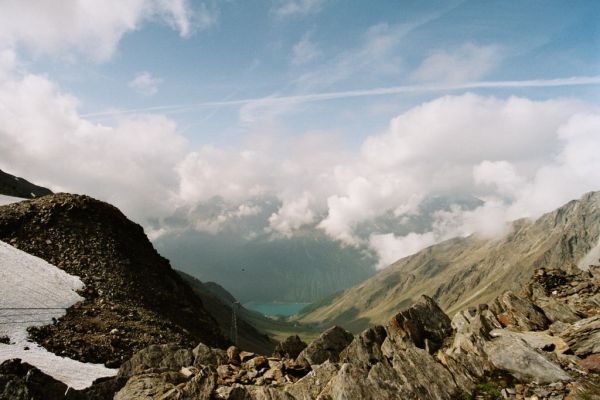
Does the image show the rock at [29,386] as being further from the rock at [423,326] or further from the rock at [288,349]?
the rock at [423,326]

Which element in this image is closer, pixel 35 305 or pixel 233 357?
pixel 233 357

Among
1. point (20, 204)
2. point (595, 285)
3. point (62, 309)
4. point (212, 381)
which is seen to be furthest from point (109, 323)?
point (595, 285)

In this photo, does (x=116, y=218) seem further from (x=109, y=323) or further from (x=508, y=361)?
(x=508, y=361)

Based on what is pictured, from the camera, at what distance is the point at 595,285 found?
3862 centimetres

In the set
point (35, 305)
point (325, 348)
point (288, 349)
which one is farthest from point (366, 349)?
point (35, 305)

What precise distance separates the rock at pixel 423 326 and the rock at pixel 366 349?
39.9 inches

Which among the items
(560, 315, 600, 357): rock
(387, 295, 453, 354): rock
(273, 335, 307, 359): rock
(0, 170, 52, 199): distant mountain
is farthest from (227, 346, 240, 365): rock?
(0, 170, 52, 199): distant mountain

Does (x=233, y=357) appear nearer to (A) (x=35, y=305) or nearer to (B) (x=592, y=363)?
(B) (x=592, y=363)

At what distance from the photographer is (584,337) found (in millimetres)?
23141

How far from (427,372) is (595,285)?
2817 cm

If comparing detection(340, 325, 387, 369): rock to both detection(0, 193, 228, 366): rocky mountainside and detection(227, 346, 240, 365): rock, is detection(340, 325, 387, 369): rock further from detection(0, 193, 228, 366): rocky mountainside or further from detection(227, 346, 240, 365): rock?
detection(0, 193, 228, 366): rocky mountainside

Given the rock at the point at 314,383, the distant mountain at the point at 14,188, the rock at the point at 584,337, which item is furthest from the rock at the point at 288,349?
the distant mountain at the point at 14,188

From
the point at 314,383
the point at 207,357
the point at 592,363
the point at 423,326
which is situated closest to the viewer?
the point at 592,363

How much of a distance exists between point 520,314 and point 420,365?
14.0 meters
